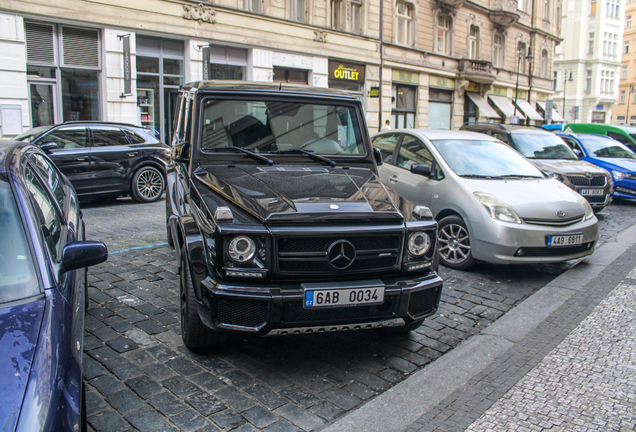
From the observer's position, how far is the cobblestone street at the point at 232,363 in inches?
121

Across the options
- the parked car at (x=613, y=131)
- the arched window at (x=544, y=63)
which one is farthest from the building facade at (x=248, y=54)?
the parked car at (x=613, y=131)

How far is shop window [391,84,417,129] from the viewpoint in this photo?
1064 inches

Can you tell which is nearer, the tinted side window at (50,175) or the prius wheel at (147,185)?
the tinted side window at (50,175)

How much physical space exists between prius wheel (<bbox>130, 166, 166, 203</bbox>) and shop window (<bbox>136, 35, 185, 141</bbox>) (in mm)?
6107

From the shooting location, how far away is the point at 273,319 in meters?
3.22

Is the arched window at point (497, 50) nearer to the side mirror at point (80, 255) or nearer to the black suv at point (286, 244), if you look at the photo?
the black suv at point (286, 244)

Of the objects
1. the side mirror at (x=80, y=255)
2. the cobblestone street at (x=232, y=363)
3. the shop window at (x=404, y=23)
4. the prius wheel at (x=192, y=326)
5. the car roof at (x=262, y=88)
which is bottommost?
the cobblestone street at (x=232, y=363)

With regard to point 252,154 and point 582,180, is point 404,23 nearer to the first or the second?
point 582,180

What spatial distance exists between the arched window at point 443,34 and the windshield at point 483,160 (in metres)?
24.1

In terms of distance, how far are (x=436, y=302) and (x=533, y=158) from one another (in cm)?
811

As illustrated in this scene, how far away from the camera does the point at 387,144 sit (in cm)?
820

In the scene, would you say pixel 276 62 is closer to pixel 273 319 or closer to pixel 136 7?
pixel 136 7

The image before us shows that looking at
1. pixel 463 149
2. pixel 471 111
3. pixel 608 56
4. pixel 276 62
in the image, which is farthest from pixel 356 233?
pixel 608 56

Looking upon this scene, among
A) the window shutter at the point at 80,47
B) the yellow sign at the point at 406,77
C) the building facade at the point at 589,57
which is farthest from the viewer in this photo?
the building facade at the point at 589,57
